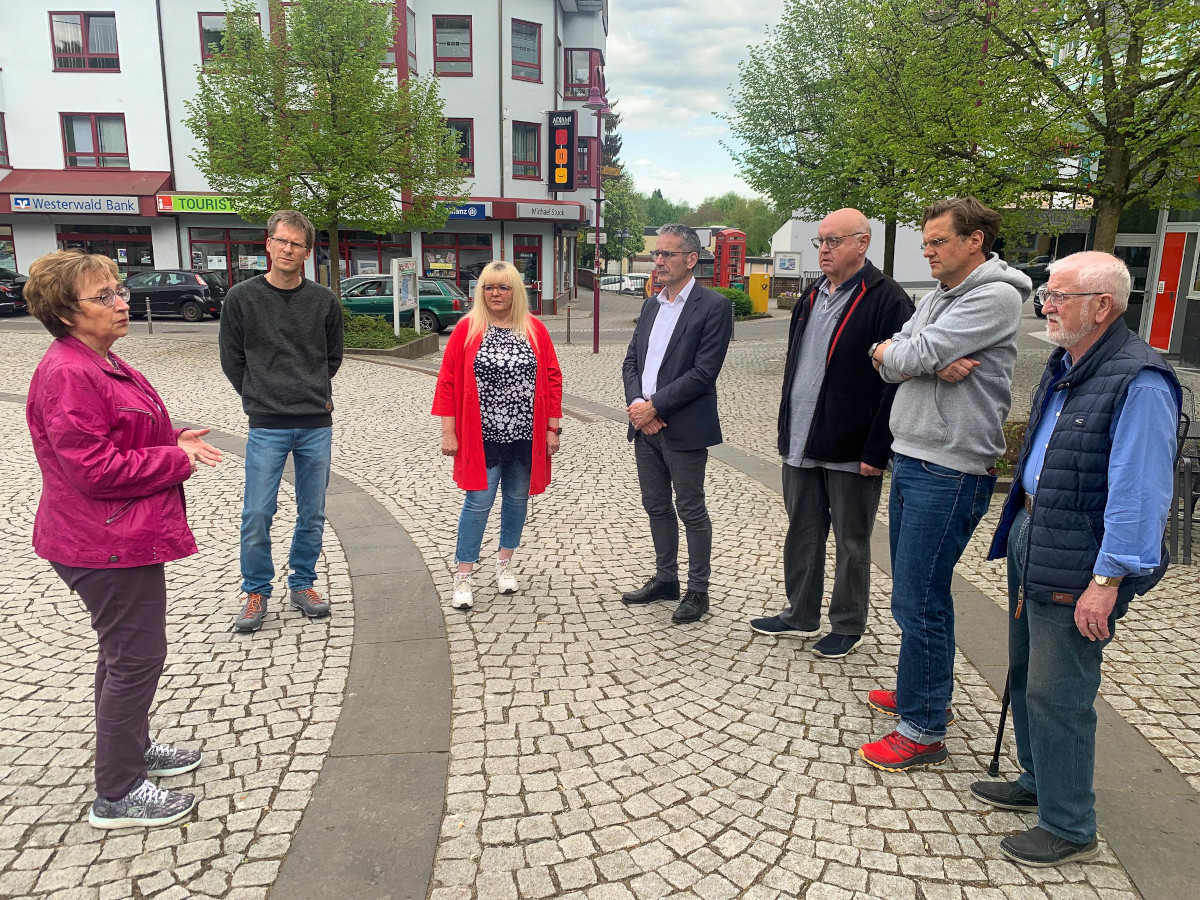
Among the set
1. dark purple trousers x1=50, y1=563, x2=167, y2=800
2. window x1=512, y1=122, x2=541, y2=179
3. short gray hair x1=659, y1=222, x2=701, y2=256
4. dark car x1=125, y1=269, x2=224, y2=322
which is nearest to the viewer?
dark purple trousers x1=50, y1=563, x2=167, y2=800

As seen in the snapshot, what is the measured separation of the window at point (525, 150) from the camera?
29.9m

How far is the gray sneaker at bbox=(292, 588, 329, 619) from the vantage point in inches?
172

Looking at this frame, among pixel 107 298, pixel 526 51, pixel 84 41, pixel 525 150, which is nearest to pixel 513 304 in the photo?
pixel 107 298

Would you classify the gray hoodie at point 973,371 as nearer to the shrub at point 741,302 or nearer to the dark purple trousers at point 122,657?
the dark purple trousers at point 122,657

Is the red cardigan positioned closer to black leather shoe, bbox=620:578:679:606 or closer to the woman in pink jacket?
black leather shoe, bbox=620:578:679:606

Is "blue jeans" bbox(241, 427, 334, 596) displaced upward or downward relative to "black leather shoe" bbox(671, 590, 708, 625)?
upward

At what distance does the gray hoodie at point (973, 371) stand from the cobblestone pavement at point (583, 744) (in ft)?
4.01

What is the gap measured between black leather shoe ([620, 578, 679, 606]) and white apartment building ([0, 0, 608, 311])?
84.2ft

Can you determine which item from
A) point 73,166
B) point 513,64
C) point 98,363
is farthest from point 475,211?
point 98,363

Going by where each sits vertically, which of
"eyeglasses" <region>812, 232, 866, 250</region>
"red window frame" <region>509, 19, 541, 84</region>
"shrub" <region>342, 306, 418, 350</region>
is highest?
"red window frame" <region>509, 19, 541, 84</region>

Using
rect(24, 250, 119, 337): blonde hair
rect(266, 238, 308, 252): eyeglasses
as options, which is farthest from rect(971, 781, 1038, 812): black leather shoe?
rect(266, 238, 308, 252): eyeglasses

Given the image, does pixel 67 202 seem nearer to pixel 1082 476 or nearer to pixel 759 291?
pixel 759 291

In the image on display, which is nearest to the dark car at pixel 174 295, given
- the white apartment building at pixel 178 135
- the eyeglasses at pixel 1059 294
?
the white apartment building at pixel 178 135

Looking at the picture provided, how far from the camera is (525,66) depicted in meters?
29.9
